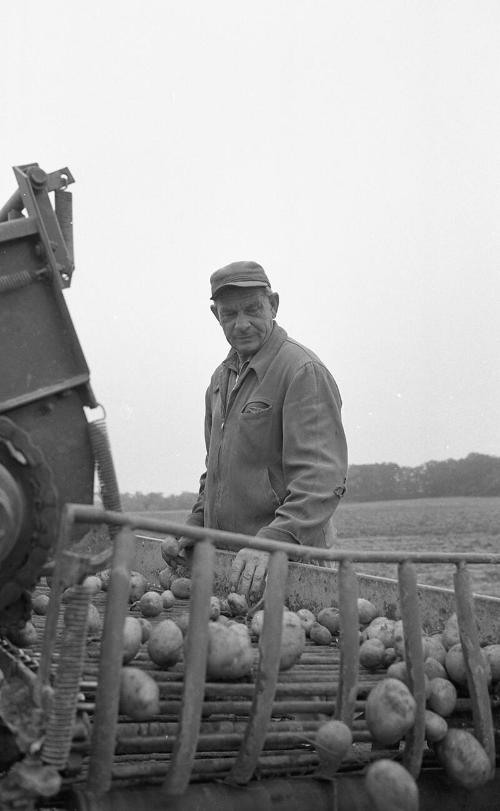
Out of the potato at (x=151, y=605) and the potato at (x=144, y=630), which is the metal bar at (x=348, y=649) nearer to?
the potato at (x=144, y=630)

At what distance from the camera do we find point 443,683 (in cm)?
271

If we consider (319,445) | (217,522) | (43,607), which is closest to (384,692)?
(43,607)

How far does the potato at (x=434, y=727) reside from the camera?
259 cm

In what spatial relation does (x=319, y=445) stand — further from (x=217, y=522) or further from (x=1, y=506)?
(x=1, y=506)

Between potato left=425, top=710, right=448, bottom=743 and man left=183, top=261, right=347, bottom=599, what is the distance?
74.9 inches

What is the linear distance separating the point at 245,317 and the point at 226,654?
2884 millimetres

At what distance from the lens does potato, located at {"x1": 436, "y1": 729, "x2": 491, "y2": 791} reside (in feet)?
8.37

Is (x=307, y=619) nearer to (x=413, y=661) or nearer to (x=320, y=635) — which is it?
(x=320, y=635)

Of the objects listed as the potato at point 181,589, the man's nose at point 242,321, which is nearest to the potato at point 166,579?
the potato at point 181,589

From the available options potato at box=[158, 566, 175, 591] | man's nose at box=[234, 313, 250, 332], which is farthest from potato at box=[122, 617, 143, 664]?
man's nose at box=[234, 313, 250, 332]

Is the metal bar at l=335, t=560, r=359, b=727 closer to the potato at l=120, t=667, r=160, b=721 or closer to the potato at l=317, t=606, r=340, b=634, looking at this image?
the potato at l=120, t=667, r=160, b=721

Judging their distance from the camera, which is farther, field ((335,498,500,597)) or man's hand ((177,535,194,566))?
field ((335,498,500,597))

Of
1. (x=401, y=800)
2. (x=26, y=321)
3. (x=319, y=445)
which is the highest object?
(x=26, y=321)

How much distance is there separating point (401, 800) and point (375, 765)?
112mm
